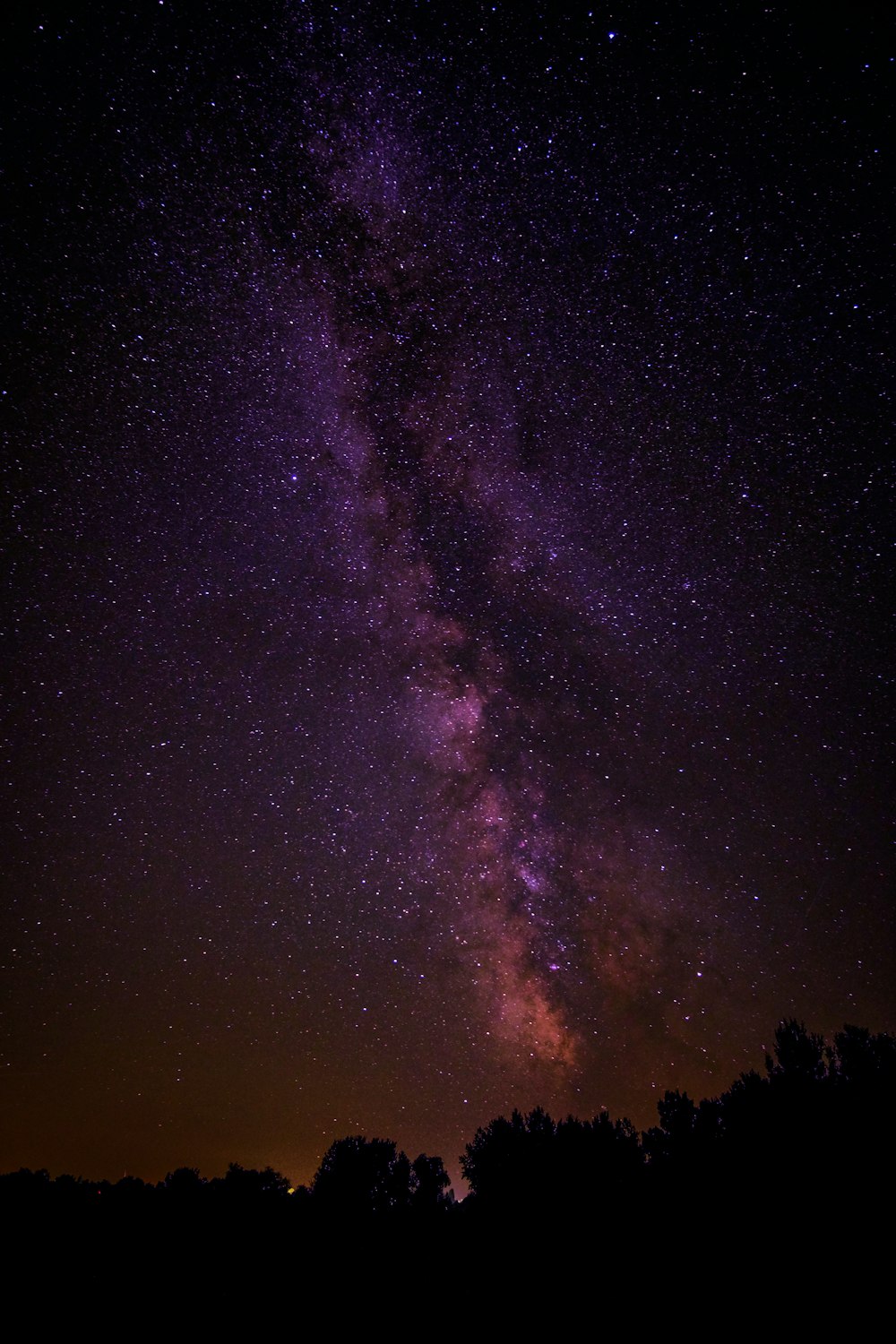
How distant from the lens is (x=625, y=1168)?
48.6 ft

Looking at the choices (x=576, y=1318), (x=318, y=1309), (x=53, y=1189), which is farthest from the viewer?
(x=53, y=1189)

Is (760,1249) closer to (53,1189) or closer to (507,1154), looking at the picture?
(507,1154)

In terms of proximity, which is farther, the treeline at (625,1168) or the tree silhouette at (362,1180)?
the tree silhouette at (362,1180)

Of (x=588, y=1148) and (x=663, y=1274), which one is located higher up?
(x=588, y=1148)

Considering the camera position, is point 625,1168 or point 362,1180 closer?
point 625,1168

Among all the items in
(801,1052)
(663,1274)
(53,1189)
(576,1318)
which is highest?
(801,1052)

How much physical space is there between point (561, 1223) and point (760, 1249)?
16.2 feet

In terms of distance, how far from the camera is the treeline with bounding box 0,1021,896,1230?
10695 millimetres

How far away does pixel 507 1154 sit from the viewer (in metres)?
17.1

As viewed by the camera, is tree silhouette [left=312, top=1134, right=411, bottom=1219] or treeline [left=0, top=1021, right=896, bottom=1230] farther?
tree silhouette [left=312, top=1134, right=411, bottom=1219]

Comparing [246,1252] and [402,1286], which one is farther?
[246,1252]

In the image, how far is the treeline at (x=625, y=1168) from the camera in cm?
1070

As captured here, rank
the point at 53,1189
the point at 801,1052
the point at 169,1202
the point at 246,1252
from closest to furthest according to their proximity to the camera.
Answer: the point at 801,1052
the point at 246,1252
the point at 169,1202
the point at 53,1189

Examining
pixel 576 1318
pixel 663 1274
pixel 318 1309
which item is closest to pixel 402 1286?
pixel 318 1309
